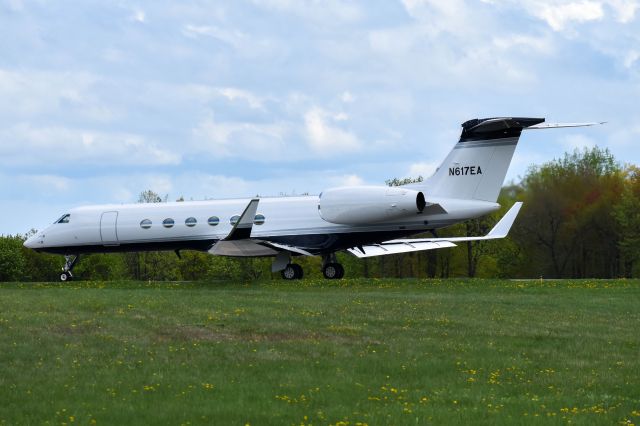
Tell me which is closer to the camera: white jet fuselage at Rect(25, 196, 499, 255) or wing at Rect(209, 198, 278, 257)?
wing at Rect(209, 198, 278, 257)

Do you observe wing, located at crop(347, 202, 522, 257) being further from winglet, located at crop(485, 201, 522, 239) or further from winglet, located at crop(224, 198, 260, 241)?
winglet, located at crop(224, 198, 260, 241)

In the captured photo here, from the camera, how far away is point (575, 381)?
1336 centimetres

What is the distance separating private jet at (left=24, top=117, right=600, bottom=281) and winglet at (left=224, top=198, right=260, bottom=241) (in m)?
0.03

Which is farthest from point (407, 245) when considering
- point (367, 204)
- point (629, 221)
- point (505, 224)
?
point (629, 221)

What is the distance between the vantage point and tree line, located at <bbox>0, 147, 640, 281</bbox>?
1780 inches

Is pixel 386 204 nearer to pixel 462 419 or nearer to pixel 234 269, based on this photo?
pixel 462 419

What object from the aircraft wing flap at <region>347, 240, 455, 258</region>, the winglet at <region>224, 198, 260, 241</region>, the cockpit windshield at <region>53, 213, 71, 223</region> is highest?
the cockpit windshield at <region>53, 213, 71, 223</region>

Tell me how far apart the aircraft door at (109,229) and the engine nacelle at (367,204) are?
319 inches

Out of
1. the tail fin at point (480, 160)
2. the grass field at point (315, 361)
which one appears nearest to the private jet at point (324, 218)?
the tail fin at point (480, 160)

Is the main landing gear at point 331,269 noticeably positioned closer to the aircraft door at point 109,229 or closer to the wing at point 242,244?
the wing at point 242,244

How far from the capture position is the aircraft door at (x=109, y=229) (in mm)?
34906

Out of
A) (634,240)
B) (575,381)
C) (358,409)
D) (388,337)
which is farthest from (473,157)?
(634,240)

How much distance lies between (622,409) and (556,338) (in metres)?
5.84

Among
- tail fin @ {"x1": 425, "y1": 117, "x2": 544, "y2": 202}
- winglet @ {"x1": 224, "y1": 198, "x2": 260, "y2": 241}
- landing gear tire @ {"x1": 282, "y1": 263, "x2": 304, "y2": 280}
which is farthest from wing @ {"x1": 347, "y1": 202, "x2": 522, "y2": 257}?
winglet @ {"x1": 224, "y1": 198, "x2": 260, "y2": 241}
